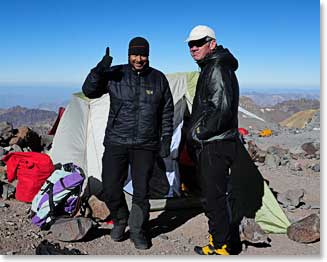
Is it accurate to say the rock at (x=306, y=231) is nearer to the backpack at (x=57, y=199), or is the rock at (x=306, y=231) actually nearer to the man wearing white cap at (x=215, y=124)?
the man wearing white cap at (x=215, y=124)

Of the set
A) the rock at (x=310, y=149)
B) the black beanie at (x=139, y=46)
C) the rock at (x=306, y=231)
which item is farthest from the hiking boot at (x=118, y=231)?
the rock at (x=310, y=149)

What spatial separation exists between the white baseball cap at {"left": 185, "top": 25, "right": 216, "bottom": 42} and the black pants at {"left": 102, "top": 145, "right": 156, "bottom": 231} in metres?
1.25

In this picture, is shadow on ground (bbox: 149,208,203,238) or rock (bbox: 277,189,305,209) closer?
shadow on ground (bbox: 149,208,203,238)

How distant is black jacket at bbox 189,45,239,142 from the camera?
158 inches

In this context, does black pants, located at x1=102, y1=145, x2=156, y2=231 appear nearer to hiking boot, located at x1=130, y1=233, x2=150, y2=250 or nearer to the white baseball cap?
hiking boot, located at x1=130, y1=233, x2=150, y2=250

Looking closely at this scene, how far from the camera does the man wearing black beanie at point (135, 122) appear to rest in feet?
14.6

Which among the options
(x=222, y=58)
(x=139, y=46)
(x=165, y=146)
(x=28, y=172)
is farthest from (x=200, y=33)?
(x=28, y=172)

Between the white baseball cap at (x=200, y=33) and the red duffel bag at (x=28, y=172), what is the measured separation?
307cm

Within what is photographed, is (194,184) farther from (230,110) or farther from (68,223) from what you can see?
(230,110)

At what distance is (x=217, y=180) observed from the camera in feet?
13.8

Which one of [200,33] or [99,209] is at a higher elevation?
[200,33]

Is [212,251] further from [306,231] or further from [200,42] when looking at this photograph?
[200,42]

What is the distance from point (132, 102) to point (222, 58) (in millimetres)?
1021

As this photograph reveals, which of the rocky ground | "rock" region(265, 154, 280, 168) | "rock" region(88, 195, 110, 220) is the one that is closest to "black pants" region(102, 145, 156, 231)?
the rocky ground
